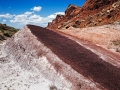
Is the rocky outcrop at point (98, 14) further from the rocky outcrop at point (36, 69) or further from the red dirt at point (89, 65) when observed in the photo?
the red dirt at point (89, 65)

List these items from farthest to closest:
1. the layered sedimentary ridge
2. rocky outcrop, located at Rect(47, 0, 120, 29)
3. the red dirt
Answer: rocky outcrop, located at Rect(47, 0, 120, 29), the layered sedimentary ridge, the red dirt

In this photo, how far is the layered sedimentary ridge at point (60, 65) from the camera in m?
9.54

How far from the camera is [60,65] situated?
1126 centimetres

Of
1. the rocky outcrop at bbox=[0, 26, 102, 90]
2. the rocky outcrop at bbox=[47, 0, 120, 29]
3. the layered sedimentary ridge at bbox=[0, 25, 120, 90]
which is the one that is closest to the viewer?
the layered sedimentary ridge at bbox=[0, 25, 120, 90]

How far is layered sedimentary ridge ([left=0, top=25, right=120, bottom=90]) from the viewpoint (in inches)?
376

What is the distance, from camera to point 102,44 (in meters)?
19.9

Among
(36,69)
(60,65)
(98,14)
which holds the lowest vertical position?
(36,69)

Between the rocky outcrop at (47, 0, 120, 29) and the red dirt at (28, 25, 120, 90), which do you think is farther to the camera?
the rocky outcrop at (47, 0, 120, 29)

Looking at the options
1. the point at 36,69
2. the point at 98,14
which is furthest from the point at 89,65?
the point at 98,14

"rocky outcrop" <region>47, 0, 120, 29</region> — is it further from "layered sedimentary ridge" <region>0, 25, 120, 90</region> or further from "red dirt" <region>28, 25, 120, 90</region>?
"red dirt" <region>28, 25, 120, 90</region>

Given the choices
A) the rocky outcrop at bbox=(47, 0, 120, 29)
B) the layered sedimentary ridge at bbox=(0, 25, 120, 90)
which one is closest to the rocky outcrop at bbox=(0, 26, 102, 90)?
the layered sedimentary ridge at bbox=(0, 25, 120, 90)

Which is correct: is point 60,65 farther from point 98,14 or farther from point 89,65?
point 98,14

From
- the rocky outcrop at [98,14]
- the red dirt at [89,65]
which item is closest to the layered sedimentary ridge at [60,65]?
the red dirt at [89,65]

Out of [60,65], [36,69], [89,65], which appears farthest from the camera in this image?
[36,69]
